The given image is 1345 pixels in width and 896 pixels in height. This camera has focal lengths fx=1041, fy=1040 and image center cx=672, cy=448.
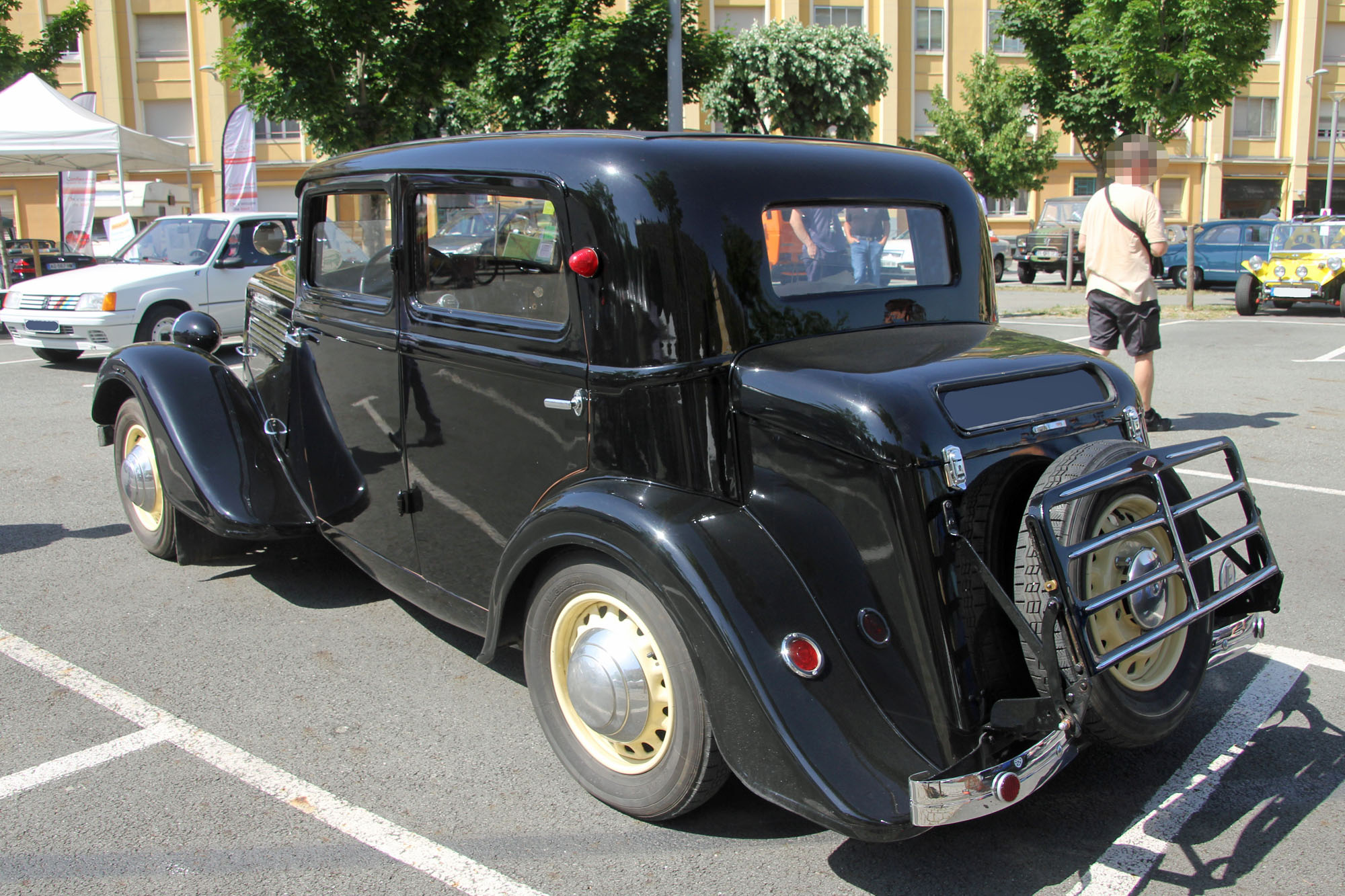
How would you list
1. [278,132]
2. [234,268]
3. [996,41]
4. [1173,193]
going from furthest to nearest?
[1173,193], [996,41], [278,132], [234,268]

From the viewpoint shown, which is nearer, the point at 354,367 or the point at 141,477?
the point at 354,367

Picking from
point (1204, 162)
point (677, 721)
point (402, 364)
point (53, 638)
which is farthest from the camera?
point (1204, 162)

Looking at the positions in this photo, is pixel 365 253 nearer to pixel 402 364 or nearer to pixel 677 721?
pixel 402 364

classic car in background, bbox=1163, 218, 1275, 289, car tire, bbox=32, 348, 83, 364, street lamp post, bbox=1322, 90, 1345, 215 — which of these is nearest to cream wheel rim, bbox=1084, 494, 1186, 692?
car tire, bbox=32, 348, 83, 364

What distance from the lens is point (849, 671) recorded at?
7.80 feet

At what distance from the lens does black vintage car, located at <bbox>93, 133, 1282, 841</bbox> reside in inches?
92.2

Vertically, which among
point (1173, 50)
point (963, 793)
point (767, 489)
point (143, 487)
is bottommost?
point (963, 793)

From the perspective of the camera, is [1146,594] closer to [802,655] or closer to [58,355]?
[802,655]

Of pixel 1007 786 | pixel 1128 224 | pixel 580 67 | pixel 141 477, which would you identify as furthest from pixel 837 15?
pixel 1007 786

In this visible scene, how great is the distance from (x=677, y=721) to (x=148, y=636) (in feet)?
8.14

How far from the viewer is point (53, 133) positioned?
15.3 m

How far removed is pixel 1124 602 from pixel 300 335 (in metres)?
3.06

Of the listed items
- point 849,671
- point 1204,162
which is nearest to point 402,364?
point 849,671

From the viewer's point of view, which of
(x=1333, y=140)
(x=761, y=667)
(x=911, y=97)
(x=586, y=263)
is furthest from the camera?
(x=911, y=97)
